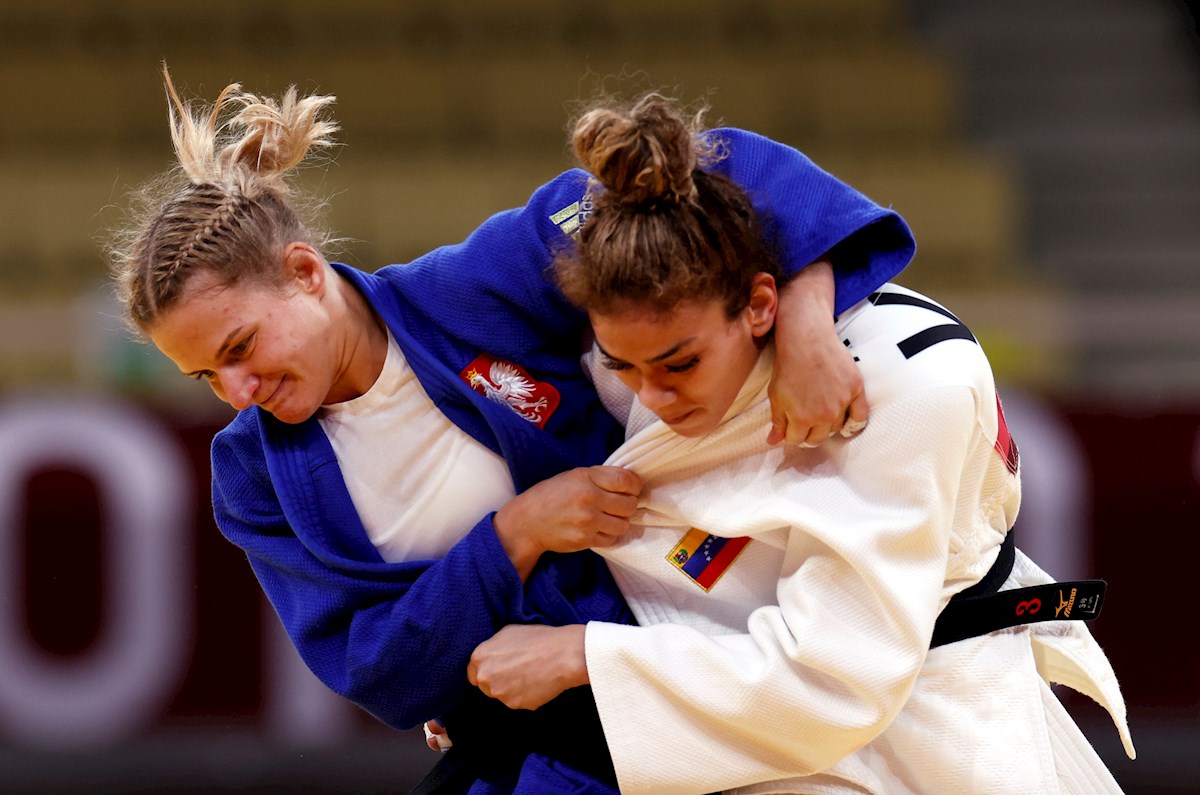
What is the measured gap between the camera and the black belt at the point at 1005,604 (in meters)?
1.74

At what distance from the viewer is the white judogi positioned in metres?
1.60

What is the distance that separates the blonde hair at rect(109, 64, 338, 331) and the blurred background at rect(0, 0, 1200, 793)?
4.39ft

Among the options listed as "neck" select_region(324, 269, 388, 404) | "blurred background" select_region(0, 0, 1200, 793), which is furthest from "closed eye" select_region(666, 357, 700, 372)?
"blurred background" select_region(0, 0, 1200, 793)

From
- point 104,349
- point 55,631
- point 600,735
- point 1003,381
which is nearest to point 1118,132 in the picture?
point 1003,381

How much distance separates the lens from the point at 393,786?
360 cm

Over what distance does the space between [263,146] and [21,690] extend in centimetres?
218

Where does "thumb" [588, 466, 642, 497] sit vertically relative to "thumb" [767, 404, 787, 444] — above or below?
below

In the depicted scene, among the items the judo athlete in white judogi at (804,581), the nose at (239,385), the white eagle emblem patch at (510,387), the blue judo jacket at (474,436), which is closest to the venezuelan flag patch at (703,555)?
the judo athlete in white judogi at (804,581)

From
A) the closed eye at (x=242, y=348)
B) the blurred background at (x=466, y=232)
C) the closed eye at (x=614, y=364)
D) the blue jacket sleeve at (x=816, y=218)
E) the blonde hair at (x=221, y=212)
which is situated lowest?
the blurred background at (x=466, y=232)

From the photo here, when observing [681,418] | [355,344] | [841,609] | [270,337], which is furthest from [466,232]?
[841,609]

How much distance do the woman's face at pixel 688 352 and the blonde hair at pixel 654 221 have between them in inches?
0.6

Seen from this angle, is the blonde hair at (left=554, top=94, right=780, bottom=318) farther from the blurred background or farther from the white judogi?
the blurred background

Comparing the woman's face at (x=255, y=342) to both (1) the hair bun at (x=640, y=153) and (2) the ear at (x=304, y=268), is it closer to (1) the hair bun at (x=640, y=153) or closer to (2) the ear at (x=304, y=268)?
(2) the ear at (x=304, y=268)

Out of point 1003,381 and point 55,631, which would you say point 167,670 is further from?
point 1003,381
